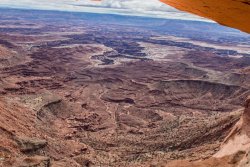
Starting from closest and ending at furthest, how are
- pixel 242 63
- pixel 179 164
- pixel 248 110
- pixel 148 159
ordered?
1. pixel 179 164
2. pixel 248 110
3. pixel 148 159
4. pixel 242 63

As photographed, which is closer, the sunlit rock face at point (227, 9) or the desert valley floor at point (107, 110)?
the sunlit rock face at point (227, 9)

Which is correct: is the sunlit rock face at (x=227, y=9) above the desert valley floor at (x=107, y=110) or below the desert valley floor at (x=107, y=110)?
above

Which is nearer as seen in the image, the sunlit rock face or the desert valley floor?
the sunlit rock face

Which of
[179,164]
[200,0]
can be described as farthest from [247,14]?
[179,164]

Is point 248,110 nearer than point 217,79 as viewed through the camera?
Yes

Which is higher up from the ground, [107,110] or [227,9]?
[227,9]

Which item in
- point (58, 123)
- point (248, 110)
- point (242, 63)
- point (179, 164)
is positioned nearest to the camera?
point (179, 164)

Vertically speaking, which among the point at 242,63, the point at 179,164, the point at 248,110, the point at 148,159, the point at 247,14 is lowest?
the point at 242,63

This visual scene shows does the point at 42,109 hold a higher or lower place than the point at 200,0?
lower

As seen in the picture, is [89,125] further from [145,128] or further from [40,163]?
[40,163]

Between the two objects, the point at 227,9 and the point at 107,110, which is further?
the point at 107,110

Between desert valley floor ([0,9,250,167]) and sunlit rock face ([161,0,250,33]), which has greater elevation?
sunlit rock face ([161,0,250,33])
